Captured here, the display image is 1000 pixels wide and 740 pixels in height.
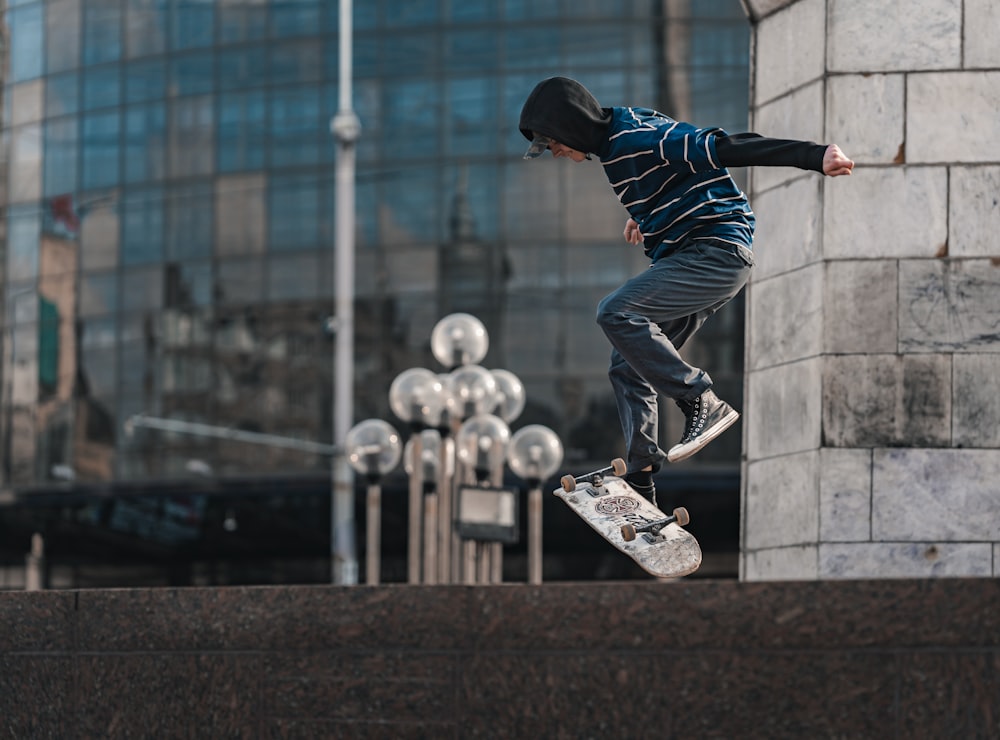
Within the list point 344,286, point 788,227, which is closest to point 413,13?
point 344,286

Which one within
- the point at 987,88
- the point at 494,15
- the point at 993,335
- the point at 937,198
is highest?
the point at 494,15

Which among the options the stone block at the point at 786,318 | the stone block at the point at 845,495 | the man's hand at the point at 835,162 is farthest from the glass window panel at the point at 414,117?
the man's hand at the point at 835,162

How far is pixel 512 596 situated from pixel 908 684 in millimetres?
1634

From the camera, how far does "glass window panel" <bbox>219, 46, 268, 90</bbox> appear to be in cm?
4425

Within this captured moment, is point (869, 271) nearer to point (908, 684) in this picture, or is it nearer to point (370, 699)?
point (908, 684)

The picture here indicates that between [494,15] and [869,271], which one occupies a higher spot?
[494,15]

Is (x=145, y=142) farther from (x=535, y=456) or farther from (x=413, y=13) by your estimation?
(x=535, y=456)

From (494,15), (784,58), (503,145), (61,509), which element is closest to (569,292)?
(503,145)

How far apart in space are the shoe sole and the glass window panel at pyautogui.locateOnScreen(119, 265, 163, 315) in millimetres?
38557

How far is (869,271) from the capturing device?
1013 centimetres

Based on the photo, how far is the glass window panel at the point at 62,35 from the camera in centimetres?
4672

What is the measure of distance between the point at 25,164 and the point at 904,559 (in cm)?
4135

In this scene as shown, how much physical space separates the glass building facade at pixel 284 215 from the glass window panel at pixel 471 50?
0.20ft

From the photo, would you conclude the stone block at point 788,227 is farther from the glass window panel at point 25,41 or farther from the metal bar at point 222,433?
the glass window panel at point 25,41
